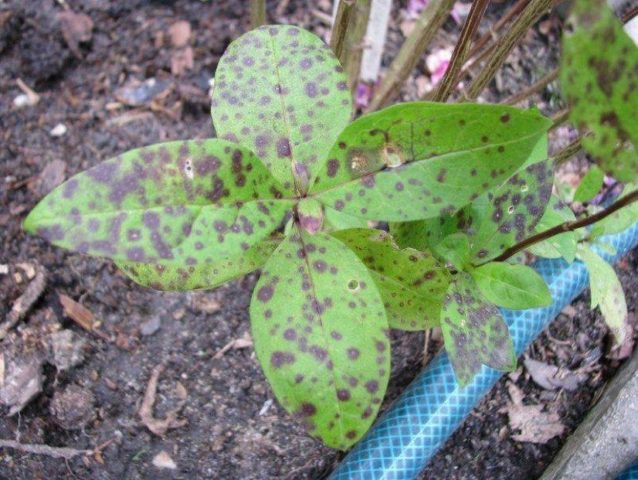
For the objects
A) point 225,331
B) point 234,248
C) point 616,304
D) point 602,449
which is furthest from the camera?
point 225,331

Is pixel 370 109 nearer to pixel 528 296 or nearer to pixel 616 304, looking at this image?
pixel 616 304

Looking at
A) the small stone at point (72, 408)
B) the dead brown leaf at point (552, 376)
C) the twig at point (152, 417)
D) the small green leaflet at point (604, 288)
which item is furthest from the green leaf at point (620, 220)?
the small stone at point (72, 408)

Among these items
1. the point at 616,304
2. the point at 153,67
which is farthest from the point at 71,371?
the point at 616,304

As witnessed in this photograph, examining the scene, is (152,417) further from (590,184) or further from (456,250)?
(590,184)

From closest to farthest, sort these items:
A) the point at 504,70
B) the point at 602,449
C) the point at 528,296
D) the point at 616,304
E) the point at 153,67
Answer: the point at 528,296 → the point at 616,304 → the point at 602,449 → the point at 153,67 → the point at 504,70

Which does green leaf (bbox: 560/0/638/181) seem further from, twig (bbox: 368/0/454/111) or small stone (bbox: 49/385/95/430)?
small stone (bbox: 49/385/95/430)

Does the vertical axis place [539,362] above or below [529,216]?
below

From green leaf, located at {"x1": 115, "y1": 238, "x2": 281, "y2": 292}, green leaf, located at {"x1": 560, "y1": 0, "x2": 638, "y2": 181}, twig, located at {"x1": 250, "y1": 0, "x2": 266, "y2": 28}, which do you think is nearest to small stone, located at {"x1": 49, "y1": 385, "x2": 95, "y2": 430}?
green leaf, located at {"x1": 115, "y1": 238, "x2": 281, "y2": 292}
